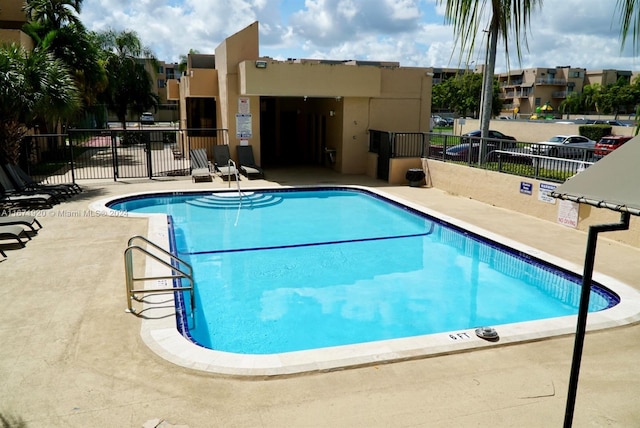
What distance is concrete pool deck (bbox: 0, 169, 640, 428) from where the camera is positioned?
4203 mm

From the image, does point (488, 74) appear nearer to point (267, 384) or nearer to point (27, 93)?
point (27, 93)

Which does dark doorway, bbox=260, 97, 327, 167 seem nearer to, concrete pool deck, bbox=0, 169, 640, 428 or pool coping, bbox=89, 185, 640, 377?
pool coping, bbox=89, 185, 640, 377

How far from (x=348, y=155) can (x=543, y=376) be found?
1518 centimetres

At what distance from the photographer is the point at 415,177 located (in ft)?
56.4

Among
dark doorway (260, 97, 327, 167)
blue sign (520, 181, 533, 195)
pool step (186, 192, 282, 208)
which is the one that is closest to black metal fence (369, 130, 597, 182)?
blue sign (520, 181, 533, 195)


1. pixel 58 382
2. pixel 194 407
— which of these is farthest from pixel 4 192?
pixel 194 407

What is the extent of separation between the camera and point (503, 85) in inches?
3848

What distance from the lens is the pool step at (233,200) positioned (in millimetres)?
14969

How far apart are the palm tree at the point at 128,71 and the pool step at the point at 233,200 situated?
22.5m

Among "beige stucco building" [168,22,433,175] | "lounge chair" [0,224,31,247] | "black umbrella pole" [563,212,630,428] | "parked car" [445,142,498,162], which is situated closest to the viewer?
"black umbrella pole" [563,212,630,428]

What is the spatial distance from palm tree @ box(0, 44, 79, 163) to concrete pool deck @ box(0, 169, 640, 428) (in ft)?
25.0

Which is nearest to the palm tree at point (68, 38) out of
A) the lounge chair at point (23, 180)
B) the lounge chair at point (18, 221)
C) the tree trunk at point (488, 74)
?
the lounge chair at point (23, 180)

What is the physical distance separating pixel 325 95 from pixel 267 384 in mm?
14702

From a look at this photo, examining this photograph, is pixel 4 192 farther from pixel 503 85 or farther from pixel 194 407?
pixel 503 85
